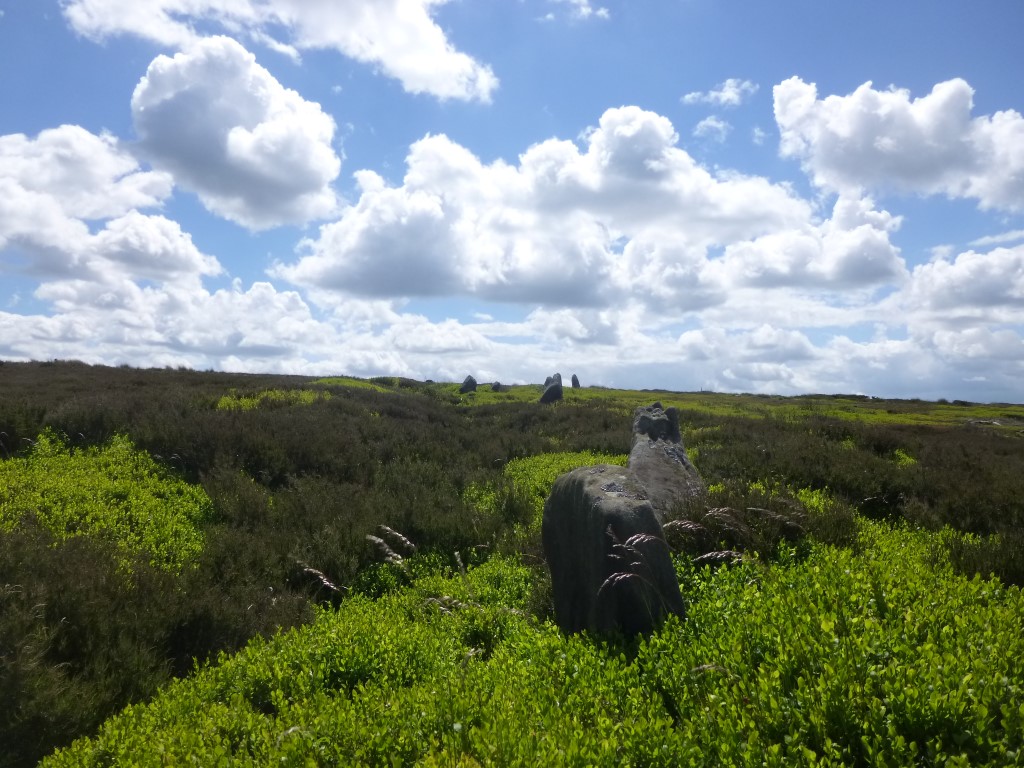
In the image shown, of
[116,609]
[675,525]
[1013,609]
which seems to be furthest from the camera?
[675,525]

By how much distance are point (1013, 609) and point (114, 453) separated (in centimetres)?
1507

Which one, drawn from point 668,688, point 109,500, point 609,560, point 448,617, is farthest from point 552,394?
point 668,688

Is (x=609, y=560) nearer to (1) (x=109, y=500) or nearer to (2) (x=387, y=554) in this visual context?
(2) (x=387, y=554)

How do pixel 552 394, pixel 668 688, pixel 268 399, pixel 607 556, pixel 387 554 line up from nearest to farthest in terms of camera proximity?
1. pixel 668 688
2. pixel 607 556
3. pixel 387 554
4. pixel 268 399
5. pixel 552 394

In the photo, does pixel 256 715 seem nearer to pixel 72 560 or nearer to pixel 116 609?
pixel 116 609

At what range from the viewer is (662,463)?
12.2 meters

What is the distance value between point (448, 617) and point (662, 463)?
660 centimetres

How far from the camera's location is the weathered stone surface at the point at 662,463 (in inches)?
401

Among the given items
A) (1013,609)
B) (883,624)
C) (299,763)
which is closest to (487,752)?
(299,763)

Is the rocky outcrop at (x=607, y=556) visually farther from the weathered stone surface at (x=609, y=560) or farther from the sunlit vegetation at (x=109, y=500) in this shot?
the sunlit vegetation at (x=109, y=500)

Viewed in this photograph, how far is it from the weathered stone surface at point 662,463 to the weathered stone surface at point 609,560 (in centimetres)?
211

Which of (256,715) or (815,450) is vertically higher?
(815,450)

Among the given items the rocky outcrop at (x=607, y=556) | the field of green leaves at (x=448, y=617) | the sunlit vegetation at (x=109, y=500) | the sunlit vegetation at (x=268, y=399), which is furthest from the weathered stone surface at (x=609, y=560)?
the sunlit vegetation at (x=268, y=399)

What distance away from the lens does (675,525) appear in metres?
7.89
